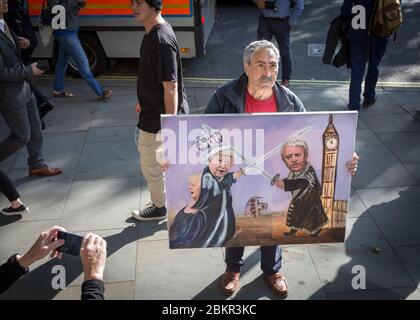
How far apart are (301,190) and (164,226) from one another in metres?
1.80

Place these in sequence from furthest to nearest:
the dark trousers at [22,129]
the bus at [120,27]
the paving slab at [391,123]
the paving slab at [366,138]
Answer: the bus at [120,27] < the paving slab at [391,123] < the paving slab at [366,138] < the dark trousers at [22,129]

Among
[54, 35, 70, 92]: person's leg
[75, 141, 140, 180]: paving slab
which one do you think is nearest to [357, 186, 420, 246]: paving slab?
[75, 141, 140, 180]: paving slab

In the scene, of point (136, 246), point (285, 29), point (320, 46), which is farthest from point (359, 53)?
point (136, 246)

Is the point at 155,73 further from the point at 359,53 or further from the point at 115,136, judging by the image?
Result: the point at 359,53

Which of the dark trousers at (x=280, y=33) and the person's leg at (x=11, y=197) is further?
the dark trousers at (x=280, y=33)

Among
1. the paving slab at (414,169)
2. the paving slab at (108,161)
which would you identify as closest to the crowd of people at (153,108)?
the paving slab at (108,161)

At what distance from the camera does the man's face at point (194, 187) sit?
2.73m

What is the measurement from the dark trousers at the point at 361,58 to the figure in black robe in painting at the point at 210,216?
14.0 ft

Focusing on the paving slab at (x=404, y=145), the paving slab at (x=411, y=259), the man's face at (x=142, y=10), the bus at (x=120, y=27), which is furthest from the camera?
the bus at (x=120, y=27)

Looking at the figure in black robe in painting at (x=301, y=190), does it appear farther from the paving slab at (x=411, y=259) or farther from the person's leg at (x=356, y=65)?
the person's leg at (x=356, y=65)

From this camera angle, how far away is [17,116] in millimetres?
4453

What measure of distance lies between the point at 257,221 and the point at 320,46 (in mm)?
7523

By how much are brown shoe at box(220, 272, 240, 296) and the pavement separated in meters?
0.06

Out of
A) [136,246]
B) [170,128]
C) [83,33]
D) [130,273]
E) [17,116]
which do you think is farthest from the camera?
[83,33]
